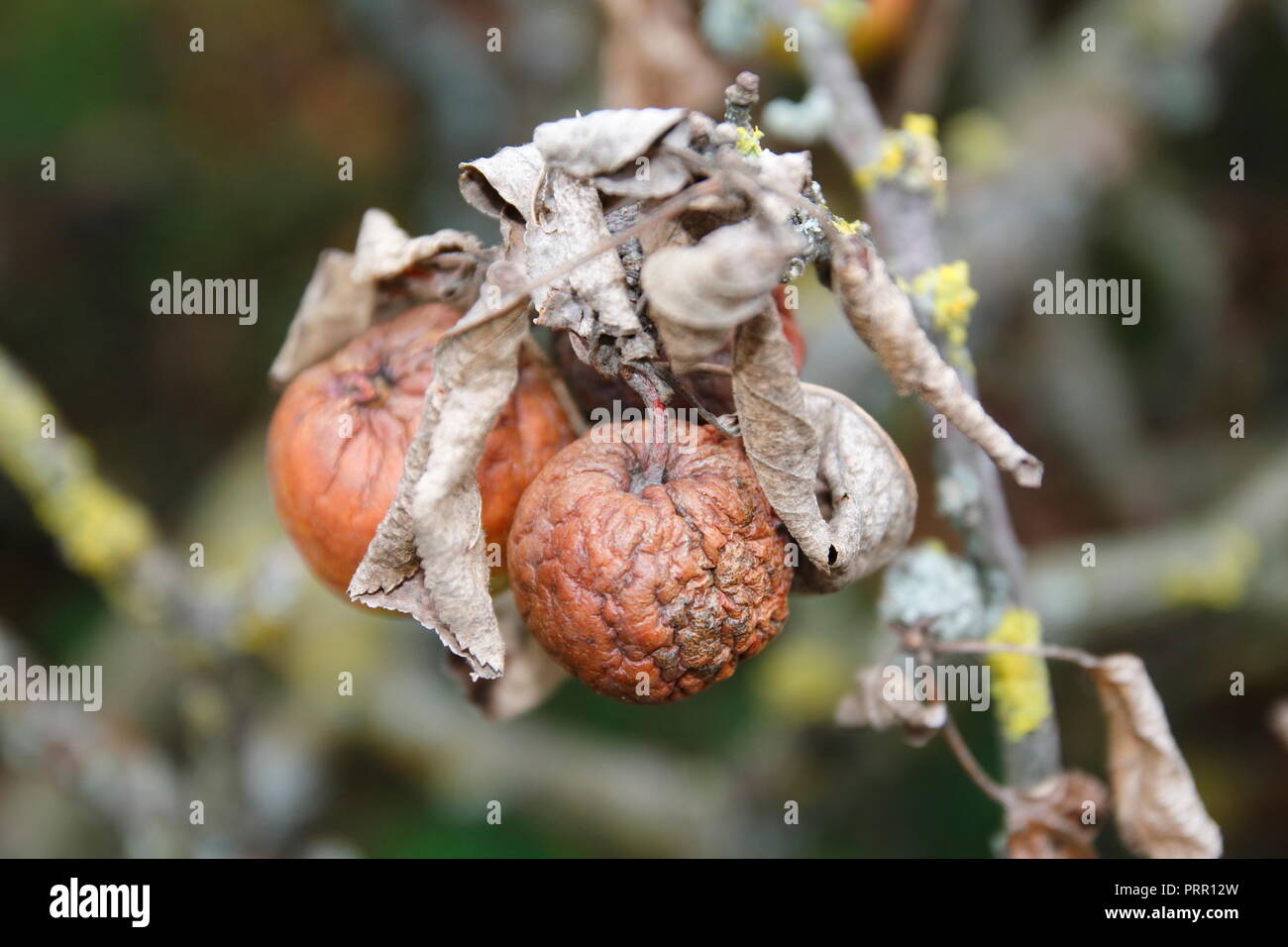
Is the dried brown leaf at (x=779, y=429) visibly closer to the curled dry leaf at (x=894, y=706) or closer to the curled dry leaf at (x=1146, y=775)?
the curled dry leaf at (x=894, y=706)

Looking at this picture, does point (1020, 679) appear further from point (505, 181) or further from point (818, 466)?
point (505, 181)

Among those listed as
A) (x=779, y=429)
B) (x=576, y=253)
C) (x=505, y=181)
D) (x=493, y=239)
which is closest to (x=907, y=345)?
(x=779, y=429)

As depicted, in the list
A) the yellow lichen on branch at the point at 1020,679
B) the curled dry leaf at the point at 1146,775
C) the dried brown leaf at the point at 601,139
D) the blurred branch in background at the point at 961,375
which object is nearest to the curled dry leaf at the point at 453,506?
the dried brown leaf at the point at 601,139

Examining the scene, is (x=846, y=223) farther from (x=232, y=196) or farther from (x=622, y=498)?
(x=232, y=196)

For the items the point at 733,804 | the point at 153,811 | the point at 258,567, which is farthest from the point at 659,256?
the point at 153,811

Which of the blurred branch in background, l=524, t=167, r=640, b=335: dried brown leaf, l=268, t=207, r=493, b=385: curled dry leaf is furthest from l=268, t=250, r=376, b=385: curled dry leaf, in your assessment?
the blurred branch in background

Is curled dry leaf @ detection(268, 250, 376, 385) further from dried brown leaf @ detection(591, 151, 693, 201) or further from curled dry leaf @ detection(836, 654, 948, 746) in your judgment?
curled dry leaf @ detection(836, 654, 948, 746)

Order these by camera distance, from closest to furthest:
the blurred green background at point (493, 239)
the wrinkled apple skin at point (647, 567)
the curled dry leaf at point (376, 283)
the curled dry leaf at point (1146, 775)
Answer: the wrinkled apple skin at point (647, 567)
the curled dry leaf at point (376, 283)
the curled dry leaf at point (1146, 775)
the blurred green background at point (493, 239)
